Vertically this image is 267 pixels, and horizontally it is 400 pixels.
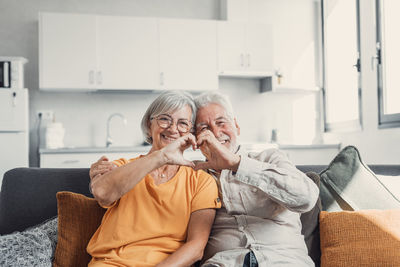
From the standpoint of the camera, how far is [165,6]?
4844 mm

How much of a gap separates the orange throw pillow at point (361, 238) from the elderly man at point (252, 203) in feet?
0.47

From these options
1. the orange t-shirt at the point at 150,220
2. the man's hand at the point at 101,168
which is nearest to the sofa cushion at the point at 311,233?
the orange t-shirt at the point at 150,220

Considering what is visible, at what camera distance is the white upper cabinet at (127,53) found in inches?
167

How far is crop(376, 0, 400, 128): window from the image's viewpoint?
3.76 meters

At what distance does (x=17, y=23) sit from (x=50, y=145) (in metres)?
1.46

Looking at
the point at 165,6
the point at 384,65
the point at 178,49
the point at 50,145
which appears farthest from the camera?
the point at 165,6

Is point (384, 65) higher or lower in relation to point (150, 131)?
higher

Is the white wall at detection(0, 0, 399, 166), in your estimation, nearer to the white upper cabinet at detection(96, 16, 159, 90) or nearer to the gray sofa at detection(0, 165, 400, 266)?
the white upper cabinet at detection(96, 16, 159, 90)

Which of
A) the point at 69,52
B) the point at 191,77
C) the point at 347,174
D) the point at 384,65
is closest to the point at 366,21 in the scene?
the point at 384,65

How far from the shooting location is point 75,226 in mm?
1689

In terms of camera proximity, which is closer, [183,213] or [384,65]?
[183,213]

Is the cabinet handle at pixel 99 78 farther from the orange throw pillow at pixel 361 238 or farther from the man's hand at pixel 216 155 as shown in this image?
the orange throw pillow at pixel 361 238

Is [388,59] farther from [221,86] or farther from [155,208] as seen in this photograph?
[155,208]

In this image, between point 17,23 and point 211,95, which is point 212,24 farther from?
point 211,95
